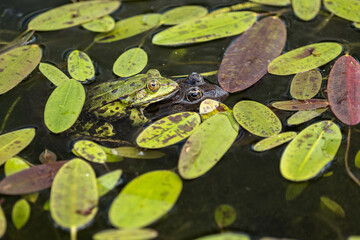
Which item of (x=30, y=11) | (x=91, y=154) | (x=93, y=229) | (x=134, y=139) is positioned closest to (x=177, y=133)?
(x=134, y=139)

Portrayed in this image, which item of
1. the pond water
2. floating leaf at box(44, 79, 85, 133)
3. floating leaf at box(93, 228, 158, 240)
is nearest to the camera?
floating leaf at box(93, 228, 158, 240)

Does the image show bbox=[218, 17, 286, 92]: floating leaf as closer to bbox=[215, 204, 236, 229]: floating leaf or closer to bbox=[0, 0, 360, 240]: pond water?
bbox=[0, 0, 360, 240]: pond water

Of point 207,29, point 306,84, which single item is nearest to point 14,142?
point 207,29

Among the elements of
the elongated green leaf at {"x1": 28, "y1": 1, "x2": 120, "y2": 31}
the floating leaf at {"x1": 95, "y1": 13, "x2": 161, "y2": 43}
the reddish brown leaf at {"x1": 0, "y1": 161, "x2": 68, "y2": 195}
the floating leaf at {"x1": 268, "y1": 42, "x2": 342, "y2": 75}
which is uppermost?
the elongated green leaf at {"x1": 28, "y1": 1, "x2": 120, "y2": 31}

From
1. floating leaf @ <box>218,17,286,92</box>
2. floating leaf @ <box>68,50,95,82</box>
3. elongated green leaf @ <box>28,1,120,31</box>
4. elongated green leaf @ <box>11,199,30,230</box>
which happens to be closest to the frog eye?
floating leaf @ <box>218,17,286,92</box>

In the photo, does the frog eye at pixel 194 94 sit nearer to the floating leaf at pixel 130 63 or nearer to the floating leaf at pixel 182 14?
the floating leaf at pixel 130 63

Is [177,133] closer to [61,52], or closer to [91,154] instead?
[91,154]
